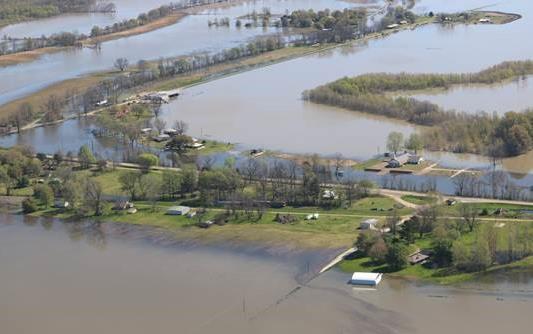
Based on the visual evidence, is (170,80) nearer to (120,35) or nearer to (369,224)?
(120,35)

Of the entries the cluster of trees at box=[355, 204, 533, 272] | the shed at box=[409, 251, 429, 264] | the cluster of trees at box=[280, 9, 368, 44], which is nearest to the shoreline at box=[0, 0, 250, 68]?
the cluster of trees at box=[280, 9, 368, 44]

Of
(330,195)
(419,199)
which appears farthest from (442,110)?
(330,195)

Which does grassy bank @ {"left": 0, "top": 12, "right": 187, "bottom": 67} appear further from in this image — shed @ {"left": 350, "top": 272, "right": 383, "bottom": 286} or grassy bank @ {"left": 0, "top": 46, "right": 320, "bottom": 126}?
shed @ {"left": 350, "top": 272, "right": 383, "bottom": 286}

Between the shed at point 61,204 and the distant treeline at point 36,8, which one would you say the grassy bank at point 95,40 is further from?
the shed at point 61,204

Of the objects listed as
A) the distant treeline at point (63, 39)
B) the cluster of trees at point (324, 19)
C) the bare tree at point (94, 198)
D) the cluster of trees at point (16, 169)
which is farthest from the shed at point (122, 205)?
the cluster of trees at point (324, 19)

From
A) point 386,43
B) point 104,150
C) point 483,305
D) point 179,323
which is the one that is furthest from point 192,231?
point 386,43

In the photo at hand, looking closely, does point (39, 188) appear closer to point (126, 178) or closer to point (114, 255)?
point (126, 178)
